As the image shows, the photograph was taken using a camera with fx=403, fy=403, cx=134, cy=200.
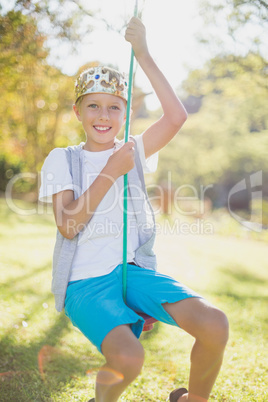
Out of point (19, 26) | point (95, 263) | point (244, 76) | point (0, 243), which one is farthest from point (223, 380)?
point (0, 243)

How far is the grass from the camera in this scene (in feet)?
7.70

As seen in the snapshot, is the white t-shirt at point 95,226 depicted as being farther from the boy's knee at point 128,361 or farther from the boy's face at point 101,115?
the boy's knee at point 128,361

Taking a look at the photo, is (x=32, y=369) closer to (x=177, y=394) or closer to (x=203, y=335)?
(x=177, y=394)

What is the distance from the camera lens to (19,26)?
318 centimetres

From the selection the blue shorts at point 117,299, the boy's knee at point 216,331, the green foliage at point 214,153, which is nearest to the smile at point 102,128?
the blue shorts at point 117,299

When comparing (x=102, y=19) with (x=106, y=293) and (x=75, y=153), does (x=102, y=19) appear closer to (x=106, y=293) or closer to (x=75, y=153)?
(x=75, y=153)

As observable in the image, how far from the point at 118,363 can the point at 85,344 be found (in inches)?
66.5

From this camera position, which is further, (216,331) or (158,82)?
(158,82)

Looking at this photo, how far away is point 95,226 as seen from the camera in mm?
1936

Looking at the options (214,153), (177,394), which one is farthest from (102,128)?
(214,153)

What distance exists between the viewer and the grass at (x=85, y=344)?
2348 millimetres

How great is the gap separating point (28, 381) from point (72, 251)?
1021 mm

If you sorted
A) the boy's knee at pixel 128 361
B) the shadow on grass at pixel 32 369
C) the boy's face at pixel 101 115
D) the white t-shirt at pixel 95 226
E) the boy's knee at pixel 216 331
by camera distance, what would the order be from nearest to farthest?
the boy's knee at pixel 128 361 < the boy's knee at pixel 216 331 < the white t-shirt at pixel 95 226 < the boy's face at pixel 101 115 < the shadow on grass at pixel 32 369

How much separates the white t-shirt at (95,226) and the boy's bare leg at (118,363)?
0.36 meters
